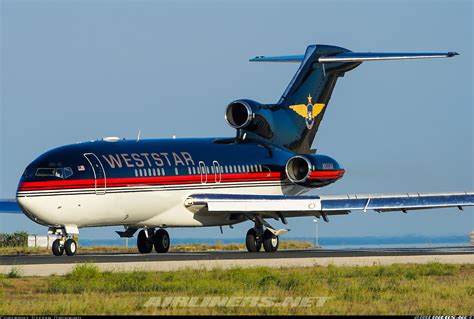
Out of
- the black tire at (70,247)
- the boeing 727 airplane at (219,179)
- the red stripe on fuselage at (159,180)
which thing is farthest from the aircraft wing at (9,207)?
the red stripe on fuselage at (159,180)

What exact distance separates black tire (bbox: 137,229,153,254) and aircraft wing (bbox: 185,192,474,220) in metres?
2.52

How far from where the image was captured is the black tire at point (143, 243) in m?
47.4

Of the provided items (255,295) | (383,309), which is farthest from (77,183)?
(383,309)

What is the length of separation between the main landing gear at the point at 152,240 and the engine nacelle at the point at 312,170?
5.37 meters

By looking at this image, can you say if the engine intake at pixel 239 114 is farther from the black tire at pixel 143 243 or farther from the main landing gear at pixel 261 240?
the black tire at pixel 143 243

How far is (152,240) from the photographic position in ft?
156

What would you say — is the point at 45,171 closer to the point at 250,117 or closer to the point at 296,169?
the point at 250,117

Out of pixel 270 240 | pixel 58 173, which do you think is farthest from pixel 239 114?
pixel 58 173

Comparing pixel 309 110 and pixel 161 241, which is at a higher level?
pixel 309 110

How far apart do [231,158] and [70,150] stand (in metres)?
7.82

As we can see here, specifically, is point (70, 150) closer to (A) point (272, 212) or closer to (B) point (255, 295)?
(A) point (272, 212)

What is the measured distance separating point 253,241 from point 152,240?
3829 mm

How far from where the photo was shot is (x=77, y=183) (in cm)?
4169

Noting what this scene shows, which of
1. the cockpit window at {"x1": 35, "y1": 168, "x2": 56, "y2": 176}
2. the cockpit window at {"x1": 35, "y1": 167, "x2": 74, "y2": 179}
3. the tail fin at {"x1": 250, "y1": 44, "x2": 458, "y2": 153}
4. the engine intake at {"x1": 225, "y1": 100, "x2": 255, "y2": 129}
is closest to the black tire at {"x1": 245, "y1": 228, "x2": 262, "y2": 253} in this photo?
the engine intake at {"x1": 225, "y1": 100, "x2": 255, "y2": 129}
